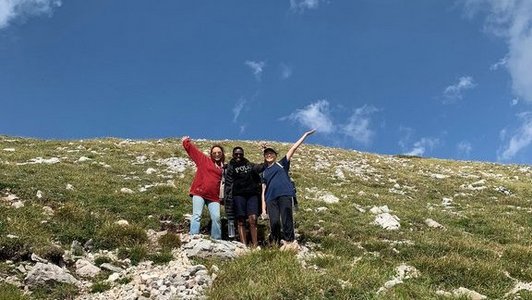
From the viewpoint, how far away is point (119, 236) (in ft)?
43.4

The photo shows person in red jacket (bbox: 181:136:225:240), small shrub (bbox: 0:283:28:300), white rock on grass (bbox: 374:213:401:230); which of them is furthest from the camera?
white rock on grass (bbox: 374:213:401:230)

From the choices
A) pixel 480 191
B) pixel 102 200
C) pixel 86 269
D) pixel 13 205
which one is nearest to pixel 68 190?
pixel 102 200

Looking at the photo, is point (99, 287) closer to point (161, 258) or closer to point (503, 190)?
point (161, 258)

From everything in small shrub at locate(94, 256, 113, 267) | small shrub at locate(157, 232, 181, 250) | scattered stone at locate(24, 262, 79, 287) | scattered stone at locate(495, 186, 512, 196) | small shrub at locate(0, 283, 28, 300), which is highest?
scattered stone at locate(495, 186, 512, 196)

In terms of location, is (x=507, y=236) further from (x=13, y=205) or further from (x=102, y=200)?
(x=13, y=205)

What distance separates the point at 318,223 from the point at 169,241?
5008 millimetres

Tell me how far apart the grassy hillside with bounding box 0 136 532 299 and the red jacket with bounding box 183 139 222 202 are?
5.32ft

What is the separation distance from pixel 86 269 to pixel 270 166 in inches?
189

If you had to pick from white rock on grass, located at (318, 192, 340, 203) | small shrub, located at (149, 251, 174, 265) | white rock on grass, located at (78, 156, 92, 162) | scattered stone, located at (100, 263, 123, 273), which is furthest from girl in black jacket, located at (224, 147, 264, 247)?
white rock on grass, located at (78, 156, 92, 162)

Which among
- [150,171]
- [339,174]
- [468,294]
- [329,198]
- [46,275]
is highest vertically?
[339,174]

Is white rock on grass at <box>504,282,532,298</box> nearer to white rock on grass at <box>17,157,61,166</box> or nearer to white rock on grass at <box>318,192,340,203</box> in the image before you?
white rock on grass at <box>318,192,340,203</box>

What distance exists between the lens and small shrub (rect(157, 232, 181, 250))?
13020 millimetres

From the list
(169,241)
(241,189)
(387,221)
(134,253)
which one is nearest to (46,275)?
(134,253)

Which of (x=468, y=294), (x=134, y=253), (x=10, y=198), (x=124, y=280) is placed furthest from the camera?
(x=10, y=198)
